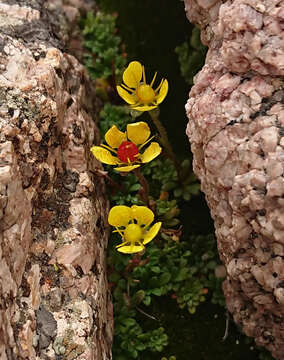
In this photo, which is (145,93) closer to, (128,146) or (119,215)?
(128,146)

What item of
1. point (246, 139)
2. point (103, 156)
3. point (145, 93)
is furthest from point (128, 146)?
point (246, 139)

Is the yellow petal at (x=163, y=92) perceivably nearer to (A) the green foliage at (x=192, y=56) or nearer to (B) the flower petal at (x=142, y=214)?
(B) the flower petal at (x=142, y=214)

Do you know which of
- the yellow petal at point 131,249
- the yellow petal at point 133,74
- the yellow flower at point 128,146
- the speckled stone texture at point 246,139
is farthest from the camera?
the yellow petal at point 133,74

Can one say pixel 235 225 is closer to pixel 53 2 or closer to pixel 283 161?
pixel 283 161

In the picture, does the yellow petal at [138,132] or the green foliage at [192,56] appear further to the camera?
the green foliage at [192,56]

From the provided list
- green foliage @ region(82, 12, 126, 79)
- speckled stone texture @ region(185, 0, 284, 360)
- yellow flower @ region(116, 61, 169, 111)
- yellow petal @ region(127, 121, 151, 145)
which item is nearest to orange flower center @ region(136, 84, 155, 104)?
yellow flower @ region(116, 61, 169, 111)

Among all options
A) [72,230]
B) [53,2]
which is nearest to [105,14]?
[53,2]

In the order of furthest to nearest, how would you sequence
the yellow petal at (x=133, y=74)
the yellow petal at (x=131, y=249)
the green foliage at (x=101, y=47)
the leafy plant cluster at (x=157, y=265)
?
the green foliage at (x=101, y=47) → the leafy plant cluster at (x=157, y=265) → the yellow petal at (x=133, y=74) → the yellow petal at (x=131, y=249)

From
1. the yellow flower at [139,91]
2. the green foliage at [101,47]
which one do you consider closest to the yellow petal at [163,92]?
the yellow flower at [139,91]
